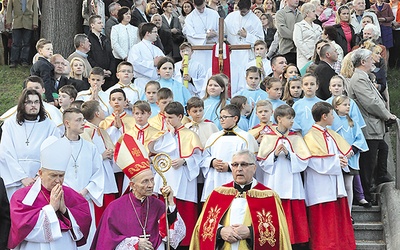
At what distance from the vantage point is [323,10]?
62.1 ft

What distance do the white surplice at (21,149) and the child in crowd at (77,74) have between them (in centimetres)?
338

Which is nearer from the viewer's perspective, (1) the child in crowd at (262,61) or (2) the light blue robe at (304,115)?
(2) the light blue robe at (304,115)

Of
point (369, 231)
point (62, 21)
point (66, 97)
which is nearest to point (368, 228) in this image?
point (369, 231)

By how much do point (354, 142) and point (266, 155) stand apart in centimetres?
153

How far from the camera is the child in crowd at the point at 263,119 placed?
1150 cm

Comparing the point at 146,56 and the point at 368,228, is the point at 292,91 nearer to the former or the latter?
the point at 368,228

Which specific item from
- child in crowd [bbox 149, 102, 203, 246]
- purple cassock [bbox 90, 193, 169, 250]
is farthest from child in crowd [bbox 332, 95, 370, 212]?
purple cassock [bbox 90, 193, 169, 250]

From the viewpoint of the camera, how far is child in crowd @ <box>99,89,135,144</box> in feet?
39.5

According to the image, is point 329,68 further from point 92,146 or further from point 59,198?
point 59,198

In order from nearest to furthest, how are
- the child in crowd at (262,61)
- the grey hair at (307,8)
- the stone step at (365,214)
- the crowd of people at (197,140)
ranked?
the crowd of people at (197,140)
the stone step at (365,214)
the child in crowd at (262,61)
the grey hair at (307,8)

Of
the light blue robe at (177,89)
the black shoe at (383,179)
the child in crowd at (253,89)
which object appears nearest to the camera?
the black shoe at (383,179)

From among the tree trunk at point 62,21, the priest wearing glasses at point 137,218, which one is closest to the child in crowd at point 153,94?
the priest wearing glasses at point 137,218

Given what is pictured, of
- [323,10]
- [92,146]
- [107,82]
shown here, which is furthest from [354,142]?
[323,10]

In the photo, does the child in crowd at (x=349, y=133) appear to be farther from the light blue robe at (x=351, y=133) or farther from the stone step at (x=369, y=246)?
the stone step at (x=369, y=246)
